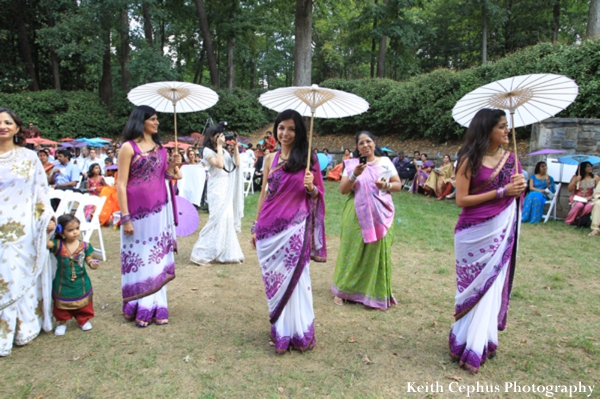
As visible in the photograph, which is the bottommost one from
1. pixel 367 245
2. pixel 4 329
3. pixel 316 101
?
pixel 4 329

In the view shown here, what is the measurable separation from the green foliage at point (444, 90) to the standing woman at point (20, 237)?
12672mm

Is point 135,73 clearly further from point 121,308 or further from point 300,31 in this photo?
point 121,308

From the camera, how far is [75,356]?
3.33 meters

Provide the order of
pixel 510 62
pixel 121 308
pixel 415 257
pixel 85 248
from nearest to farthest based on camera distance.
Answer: pixel 85 248 → pixel 121 308 → pixel 415 257 → pixel 510 62

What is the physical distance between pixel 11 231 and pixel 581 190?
34.6 feet

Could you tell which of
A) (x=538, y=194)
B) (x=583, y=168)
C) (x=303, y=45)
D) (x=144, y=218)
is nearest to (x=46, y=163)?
(x=144, y=218)

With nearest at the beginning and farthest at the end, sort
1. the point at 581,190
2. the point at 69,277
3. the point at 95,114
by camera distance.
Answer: the point at 69,277 < the point at 581,190 < the point at 95,114

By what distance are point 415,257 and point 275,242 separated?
150 inches

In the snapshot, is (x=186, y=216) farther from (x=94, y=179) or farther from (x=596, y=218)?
(x=596, y=218)

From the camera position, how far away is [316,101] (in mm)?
3793

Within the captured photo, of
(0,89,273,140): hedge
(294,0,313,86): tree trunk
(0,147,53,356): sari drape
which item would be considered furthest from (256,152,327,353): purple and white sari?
(0,89,273,140): hedge

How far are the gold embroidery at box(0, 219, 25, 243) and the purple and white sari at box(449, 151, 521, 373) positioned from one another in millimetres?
3579

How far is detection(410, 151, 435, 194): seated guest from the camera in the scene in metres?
14.1

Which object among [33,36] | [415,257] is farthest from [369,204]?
[33,36]
